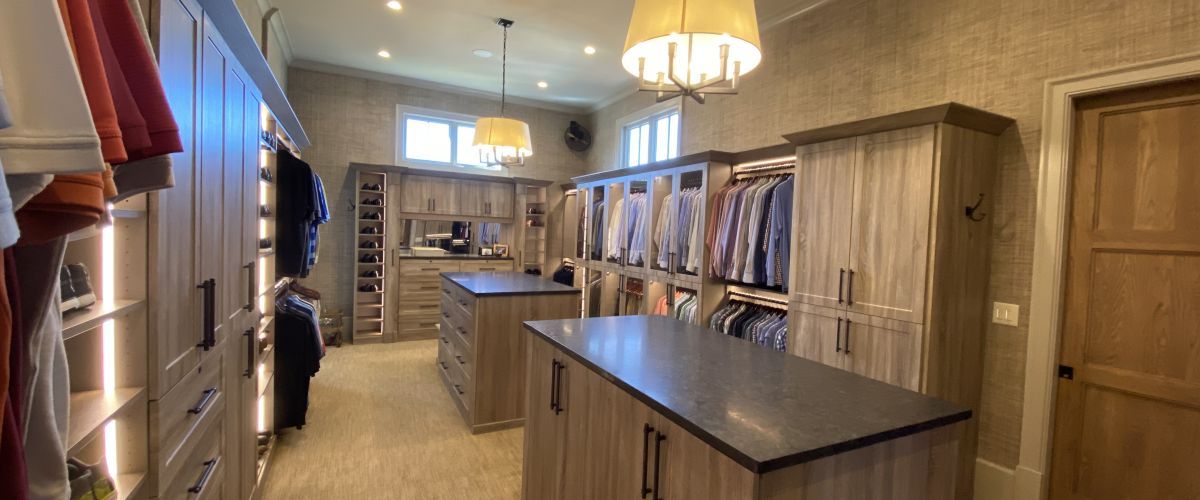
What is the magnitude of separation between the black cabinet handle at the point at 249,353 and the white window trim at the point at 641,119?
13.4ft

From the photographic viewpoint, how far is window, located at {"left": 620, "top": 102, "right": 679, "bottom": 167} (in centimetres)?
558

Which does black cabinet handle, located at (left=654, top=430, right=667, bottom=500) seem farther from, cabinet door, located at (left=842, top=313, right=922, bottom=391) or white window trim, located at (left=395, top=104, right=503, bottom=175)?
white window trim, located at (left=395, top=104, right=503, bottom=175)

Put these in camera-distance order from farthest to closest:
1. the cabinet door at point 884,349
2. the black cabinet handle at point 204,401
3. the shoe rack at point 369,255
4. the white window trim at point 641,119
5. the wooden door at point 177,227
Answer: the shoe rack at point 369,255, the white window trim at point 641,119, the cabinet door at point 884,349, the black cabinet handle at point 204,401, the wooden door at point 177,227

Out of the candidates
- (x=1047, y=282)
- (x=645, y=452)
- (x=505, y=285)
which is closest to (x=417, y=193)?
(x=505, y=285)

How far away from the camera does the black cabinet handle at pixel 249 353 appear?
7.34 ft

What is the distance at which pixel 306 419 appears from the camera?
3.57 m

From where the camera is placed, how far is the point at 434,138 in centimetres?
660

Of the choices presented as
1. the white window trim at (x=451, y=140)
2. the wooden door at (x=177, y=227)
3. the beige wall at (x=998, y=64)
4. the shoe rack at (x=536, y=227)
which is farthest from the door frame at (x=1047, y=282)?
the white window trim at (x=451, y=140)

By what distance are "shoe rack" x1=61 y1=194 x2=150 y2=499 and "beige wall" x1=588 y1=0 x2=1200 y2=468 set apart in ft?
11.5

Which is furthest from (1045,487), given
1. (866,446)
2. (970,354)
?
(866,446)

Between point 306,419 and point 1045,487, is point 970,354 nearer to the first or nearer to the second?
point 1045,487

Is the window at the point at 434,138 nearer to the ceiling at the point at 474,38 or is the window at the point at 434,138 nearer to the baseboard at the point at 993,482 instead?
the ceiling at the point at 474,38

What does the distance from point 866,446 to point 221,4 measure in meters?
2.33

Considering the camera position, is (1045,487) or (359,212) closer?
(1045,487)
